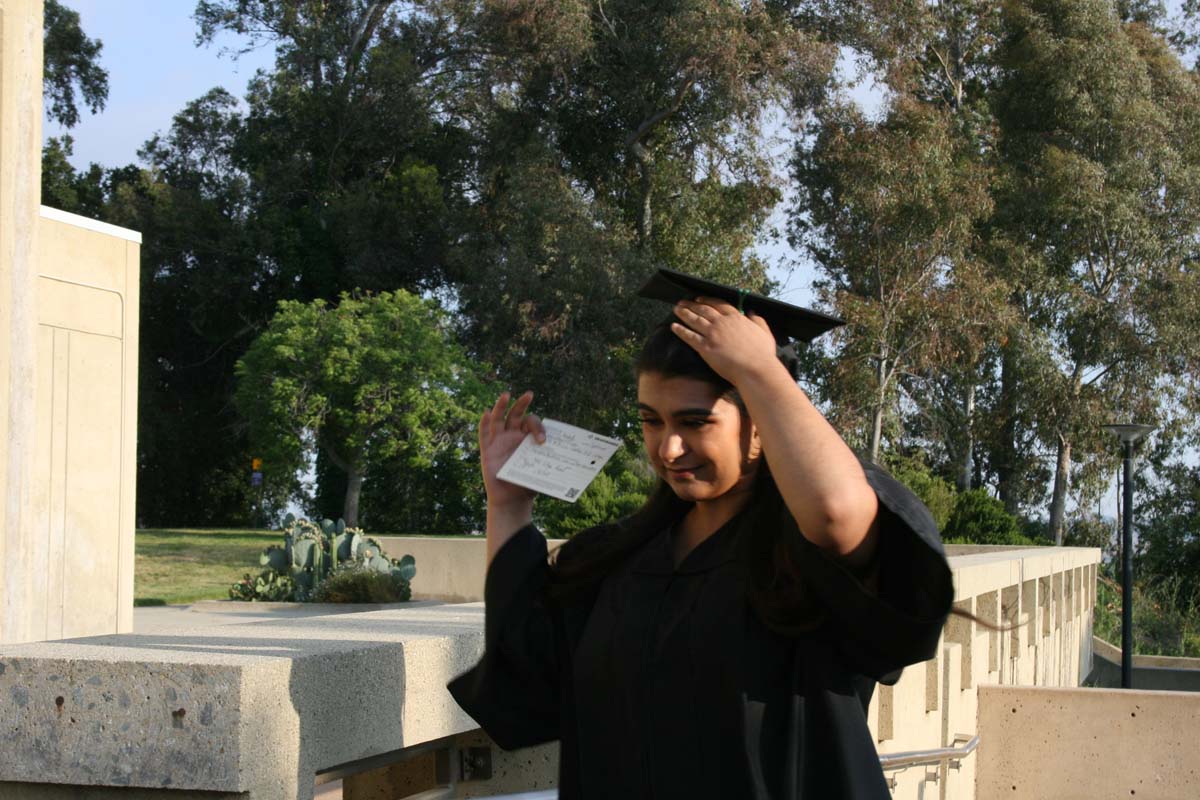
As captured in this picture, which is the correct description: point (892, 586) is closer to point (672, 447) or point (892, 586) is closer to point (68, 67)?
point (672, 447)

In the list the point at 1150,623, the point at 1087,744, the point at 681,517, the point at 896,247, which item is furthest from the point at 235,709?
the point at 896,247

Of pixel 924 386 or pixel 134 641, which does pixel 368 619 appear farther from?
pixel 924 386

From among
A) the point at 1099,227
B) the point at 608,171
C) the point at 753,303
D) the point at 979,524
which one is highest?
the point at 608,171

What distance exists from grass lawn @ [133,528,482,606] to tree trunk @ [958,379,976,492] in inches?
634

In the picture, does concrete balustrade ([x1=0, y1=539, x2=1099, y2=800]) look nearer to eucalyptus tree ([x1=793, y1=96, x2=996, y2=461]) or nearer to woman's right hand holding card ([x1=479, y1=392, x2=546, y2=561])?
woman's right hand holding card ([x1=479, y1=392, x2=546, y2=561])

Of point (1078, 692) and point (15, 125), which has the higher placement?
point (15, 125)

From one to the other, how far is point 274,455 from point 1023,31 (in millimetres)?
21230

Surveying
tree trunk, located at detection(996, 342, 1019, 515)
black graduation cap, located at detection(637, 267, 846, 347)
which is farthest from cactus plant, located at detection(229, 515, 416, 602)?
tree trunk, located at detection(996, 342, 1019, 515)

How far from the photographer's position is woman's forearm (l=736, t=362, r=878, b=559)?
1.69 metres

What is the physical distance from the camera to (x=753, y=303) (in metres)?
1.99

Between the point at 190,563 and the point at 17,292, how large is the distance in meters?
15.5

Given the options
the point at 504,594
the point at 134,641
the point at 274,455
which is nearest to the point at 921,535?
the point at 504,594

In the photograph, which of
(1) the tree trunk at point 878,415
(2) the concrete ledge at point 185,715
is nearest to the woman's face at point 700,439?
(2) the concrete ledge at point 185,715

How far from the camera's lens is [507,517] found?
7.15 ft
